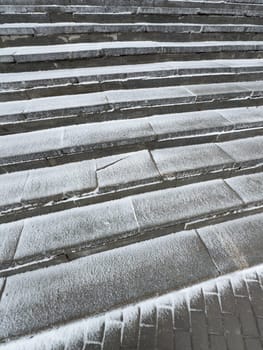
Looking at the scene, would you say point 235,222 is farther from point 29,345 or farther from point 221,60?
point 221,60

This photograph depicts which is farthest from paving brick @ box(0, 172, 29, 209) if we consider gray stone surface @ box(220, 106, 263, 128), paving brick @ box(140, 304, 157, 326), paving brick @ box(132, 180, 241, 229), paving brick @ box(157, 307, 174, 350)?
gray stone surface @ box(220, 106, 263, 128)

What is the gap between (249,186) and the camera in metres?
1.96

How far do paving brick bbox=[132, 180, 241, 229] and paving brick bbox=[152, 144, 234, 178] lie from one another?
176 millimetres

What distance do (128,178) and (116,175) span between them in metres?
0.11

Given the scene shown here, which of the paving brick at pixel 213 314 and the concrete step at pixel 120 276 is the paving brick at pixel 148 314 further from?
the paving brick at pixel 213 314

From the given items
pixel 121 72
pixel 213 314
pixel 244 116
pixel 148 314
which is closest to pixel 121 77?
pixel 121 72

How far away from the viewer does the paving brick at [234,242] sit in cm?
163

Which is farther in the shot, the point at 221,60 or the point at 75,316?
the point at 221,60

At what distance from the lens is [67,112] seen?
1.87 m

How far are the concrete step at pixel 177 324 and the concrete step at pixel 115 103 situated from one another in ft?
5.40

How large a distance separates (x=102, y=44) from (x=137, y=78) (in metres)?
0.59

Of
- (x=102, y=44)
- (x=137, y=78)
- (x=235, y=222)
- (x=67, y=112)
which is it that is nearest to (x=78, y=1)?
(x=102, y=44)

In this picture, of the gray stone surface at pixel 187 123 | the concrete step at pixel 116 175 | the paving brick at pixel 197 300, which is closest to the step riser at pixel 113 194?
the concrete step at pixel 116 175

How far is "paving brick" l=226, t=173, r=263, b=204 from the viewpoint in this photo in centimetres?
185
